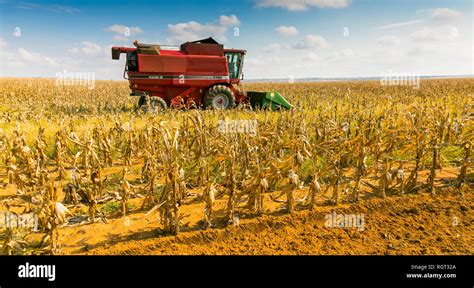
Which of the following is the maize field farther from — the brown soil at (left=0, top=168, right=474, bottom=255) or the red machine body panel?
the red machine body panel

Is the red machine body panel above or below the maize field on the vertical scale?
above

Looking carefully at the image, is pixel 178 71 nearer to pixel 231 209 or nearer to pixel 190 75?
pixel 190 75

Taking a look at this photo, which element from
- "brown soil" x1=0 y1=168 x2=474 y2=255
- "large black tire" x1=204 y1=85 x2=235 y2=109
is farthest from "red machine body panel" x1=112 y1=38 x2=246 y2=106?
"brown soil" x1=0 y1=168 x2=474 y2=255

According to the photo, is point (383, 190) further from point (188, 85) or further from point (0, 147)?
point (188, 85)

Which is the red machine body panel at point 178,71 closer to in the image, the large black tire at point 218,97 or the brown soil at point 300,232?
the large black tire at point 218,97

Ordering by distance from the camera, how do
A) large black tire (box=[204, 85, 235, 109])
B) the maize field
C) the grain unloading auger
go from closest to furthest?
1. the maize field
2. the grain unloading auger
3. large black tire (box=[204, 85, 235, 109])

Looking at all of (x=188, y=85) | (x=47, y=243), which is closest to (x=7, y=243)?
(x=47, y=243)

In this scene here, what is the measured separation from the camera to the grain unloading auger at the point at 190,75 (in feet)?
36.1

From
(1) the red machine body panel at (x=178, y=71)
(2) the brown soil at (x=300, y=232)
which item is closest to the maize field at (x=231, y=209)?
(2) the brown soil at (x=300, y=232)

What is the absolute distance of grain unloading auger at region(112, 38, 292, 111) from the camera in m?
11.0

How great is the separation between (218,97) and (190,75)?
1.31 m
